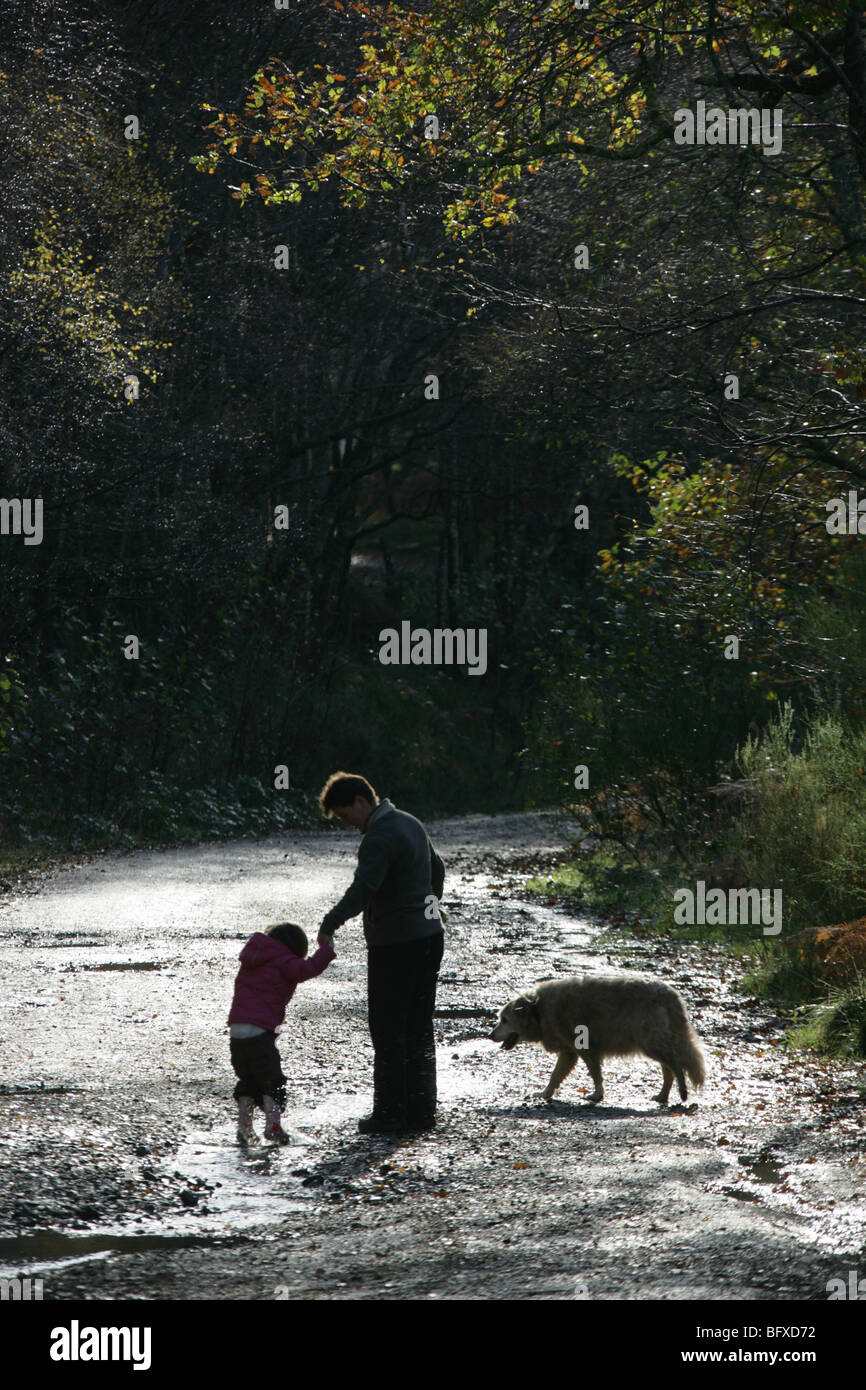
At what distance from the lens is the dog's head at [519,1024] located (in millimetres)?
9820

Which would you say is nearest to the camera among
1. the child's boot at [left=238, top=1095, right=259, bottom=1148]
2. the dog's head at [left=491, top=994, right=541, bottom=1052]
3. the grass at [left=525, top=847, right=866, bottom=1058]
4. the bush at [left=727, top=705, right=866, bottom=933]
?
the child's boot at [left=238, top=1095, right=259, bottom=1148]

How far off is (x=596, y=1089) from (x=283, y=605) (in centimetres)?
2552

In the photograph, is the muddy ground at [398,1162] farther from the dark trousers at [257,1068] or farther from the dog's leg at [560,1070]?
the dark trousers at [257,1068]

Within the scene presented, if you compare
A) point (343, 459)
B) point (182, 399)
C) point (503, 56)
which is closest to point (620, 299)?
point (503, 56)

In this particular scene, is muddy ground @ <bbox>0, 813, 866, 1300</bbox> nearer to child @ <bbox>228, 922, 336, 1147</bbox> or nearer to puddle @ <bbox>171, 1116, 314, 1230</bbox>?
puddle @ <bbox>171, 1116, 314, 1230</bbox>

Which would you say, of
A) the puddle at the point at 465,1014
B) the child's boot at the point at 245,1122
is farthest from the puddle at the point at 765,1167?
the puddle at the point at 465,1014

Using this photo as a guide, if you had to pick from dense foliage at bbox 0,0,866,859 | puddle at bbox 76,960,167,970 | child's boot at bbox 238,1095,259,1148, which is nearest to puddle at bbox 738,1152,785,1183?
child's boot at bbox 238,1095,259,1148

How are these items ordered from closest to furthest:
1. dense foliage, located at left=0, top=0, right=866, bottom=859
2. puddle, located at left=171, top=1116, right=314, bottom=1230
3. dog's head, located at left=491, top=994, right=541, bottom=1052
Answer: puddle, located at left=171, top=1116, right=314, bottom=1230 < dog's head, located at left=491, top=994, right=541, bottom=1052 < dense foliage, located at left=0, top=0, right=866, bottom=859

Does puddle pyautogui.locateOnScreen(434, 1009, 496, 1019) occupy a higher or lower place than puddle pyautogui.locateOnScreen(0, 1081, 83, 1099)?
lower

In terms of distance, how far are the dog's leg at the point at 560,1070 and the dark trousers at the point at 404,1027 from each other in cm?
99

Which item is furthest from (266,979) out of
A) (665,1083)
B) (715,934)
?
(715,934)

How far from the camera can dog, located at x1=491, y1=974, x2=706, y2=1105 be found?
948 centimetres

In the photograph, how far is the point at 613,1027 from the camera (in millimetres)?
9625

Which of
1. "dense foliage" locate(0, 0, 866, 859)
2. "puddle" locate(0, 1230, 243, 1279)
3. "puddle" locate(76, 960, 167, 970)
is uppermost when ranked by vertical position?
"dense foliage" locate(0, 0, 866, 859)
